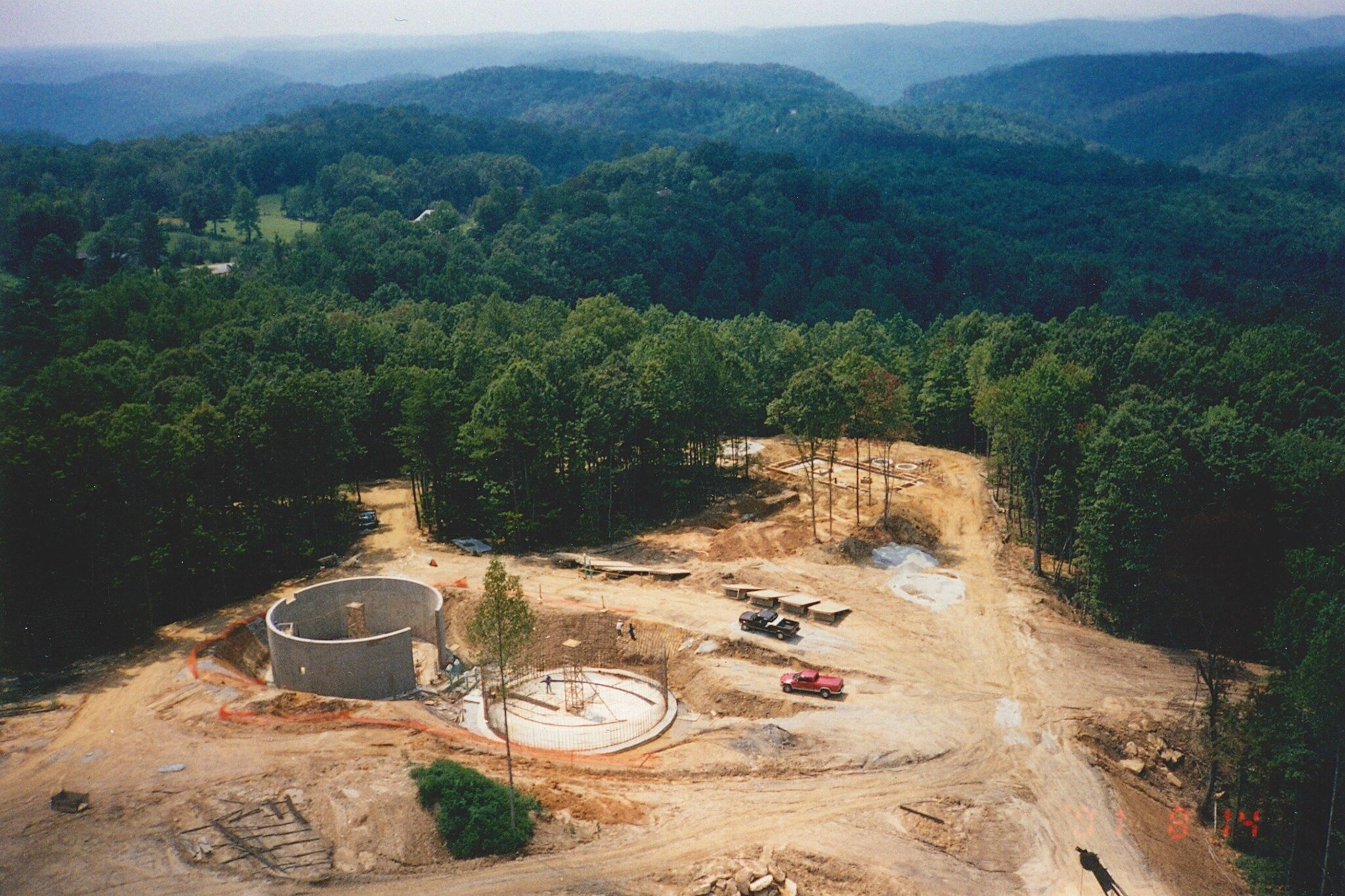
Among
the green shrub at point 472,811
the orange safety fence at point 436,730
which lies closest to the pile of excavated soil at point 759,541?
the orange safety fence at point 436,730

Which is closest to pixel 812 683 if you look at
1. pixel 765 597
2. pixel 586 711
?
pixel 765 597

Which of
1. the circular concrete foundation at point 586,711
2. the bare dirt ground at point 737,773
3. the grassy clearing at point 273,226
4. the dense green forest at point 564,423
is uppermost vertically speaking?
the grassy clearing at point 273,226

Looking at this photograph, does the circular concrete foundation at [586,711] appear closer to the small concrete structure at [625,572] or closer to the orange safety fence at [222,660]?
the small concrete structure at [625,572]

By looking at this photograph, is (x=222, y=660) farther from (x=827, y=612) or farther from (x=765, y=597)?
(x=827, y=612)

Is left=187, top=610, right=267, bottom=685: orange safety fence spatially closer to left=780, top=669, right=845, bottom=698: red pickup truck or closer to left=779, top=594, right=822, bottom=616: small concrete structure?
left=780, top=669, right=845, bottom=698: red pickup truck

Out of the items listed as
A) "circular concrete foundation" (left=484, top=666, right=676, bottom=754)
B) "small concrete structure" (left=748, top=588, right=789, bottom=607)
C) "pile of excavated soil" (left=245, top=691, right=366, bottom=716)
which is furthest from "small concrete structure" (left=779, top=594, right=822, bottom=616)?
"pile of excavated soil" (left=245, top=691, right=366, bottom=716)

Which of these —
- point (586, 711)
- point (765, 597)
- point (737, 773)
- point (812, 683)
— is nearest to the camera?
point (737, 773)
